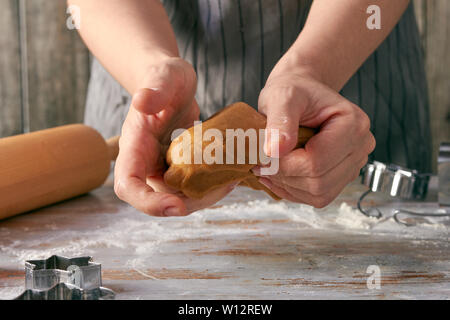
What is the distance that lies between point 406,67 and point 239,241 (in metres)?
0.72

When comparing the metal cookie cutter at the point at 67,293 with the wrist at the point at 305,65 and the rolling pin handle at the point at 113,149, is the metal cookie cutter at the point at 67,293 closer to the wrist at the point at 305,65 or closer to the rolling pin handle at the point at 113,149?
the wrist at the point at 305,65

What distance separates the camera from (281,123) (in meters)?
0.55

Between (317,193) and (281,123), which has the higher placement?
(281,123)

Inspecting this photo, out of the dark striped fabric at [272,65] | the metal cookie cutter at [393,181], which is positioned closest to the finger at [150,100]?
the metal cookie cutter at [393,181]

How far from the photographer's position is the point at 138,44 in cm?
80

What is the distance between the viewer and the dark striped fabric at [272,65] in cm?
110

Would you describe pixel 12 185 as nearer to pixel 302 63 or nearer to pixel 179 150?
pixel 179 150

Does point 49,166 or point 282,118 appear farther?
point 49,166

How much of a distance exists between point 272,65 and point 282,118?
0.60 meters

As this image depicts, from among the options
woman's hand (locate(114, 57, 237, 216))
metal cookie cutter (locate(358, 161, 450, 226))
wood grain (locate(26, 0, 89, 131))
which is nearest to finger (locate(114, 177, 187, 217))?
woman's hand (locate(114, 57, 237, 216))

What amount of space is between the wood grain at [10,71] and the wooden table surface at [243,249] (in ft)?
3.55

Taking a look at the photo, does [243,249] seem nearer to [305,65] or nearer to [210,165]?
[210,165]

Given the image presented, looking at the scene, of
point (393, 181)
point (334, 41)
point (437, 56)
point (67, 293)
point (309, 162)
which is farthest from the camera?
point (437, 56)

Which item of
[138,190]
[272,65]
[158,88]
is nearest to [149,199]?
[138,190]
